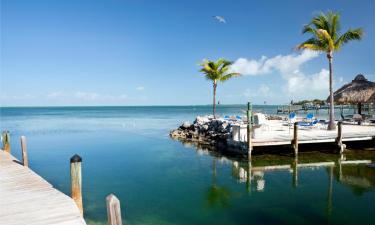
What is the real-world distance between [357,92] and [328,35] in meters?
10.1

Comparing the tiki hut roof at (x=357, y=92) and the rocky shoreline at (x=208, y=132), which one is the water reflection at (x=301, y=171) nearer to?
the rocky shoreline at (x=208, y=132)

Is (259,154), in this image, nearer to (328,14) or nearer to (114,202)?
(328,14)

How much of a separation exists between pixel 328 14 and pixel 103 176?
18391 mm

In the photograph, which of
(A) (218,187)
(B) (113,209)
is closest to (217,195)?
(A) (218,187)

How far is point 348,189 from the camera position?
11.9 metres

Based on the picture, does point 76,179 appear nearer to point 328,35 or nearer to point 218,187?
point 218,187

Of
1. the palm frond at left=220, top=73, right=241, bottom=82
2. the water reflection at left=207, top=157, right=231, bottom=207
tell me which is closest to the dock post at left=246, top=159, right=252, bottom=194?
the water reflection at left=207, top=157, right=231, bottom=207

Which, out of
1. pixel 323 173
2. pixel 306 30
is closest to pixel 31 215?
pixel 323 173

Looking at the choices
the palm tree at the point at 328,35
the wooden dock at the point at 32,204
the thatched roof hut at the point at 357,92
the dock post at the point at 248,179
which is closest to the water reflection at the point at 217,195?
the dock post at the point at 248,179

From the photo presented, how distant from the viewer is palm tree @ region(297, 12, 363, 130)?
63.7ft

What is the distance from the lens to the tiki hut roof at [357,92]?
25.6 meters

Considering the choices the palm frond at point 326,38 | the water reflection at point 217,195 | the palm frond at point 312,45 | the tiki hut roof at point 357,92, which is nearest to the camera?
the water reflection at point 217,195

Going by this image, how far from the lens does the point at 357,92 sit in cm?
2631

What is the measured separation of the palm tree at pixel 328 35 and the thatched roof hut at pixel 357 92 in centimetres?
765
